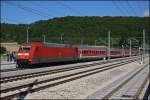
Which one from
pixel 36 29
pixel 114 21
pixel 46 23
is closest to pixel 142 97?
pixel 46 23

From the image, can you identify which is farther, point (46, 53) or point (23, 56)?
point (46, 53)

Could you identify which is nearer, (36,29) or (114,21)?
(36,29)

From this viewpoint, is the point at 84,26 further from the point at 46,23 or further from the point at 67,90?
the point at 67,90

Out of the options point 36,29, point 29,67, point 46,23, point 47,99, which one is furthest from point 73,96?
point 36,29

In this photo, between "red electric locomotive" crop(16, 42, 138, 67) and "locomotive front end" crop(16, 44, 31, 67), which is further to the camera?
"red electric locomotive" crop(16, 42, 138, 67)

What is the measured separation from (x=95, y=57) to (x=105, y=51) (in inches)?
367


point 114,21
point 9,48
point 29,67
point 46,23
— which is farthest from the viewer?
point 9,48

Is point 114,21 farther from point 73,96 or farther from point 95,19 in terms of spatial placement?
point 73,96

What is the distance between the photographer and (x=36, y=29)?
209ft

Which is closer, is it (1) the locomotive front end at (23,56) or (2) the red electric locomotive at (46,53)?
(1) the locomotive front end at (23,56)

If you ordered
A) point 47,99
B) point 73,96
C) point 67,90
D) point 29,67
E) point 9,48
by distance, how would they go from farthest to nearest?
point 9,48 < point 29,67 < point 67,90 < point 73,96 < point 47,99

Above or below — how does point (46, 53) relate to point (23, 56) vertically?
above

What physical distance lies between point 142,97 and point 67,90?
14.2ft

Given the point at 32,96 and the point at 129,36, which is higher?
the point at 129,36
